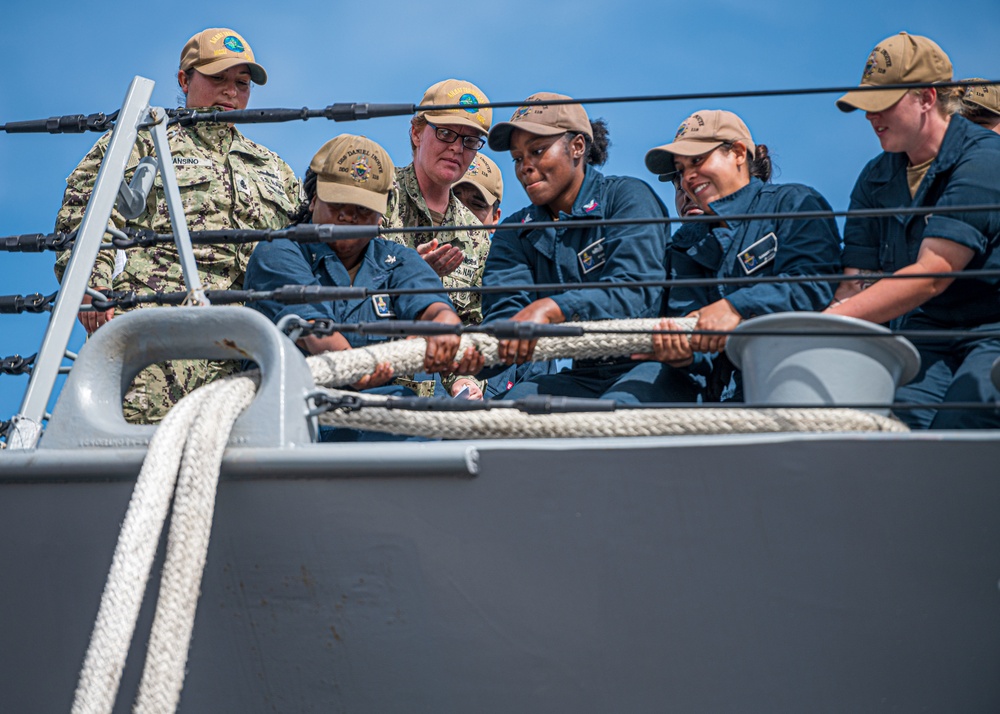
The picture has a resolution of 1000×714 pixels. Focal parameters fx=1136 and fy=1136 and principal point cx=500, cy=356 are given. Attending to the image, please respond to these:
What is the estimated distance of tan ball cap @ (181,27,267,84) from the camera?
4.53m

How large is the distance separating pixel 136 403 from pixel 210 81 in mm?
1387

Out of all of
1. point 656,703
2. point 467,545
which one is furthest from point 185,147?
point 656,703

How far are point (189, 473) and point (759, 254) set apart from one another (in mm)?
2004

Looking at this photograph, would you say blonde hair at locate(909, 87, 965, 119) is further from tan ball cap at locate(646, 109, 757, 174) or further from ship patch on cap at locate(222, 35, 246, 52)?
ship patch on cap at locate(222, 35, 246, 52)

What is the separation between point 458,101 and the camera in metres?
4.68

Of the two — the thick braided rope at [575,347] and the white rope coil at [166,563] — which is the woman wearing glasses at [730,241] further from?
the white rope coil at [166,563]

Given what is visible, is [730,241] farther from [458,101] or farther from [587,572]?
[587,572]

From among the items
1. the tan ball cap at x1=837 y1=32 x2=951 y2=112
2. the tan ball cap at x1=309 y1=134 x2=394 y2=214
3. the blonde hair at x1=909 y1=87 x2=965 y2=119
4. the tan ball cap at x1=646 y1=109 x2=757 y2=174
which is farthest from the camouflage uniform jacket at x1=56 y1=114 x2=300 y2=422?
the blonde hair at x1=909 y1=87 x2=965 y2=119

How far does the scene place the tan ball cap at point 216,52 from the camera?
4531mm

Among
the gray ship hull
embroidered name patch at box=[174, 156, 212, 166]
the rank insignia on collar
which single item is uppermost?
embroidered name patch at box=[174, 156, 212, 166]

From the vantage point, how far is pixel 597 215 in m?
3.75

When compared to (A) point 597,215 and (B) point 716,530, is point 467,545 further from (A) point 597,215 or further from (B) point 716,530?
(A) point 597,215

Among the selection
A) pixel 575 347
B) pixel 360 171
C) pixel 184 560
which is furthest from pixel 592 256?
pixel 184 560

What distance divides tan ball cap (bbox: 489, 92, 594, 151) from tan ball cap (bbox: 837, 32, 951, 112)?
2.94ft
